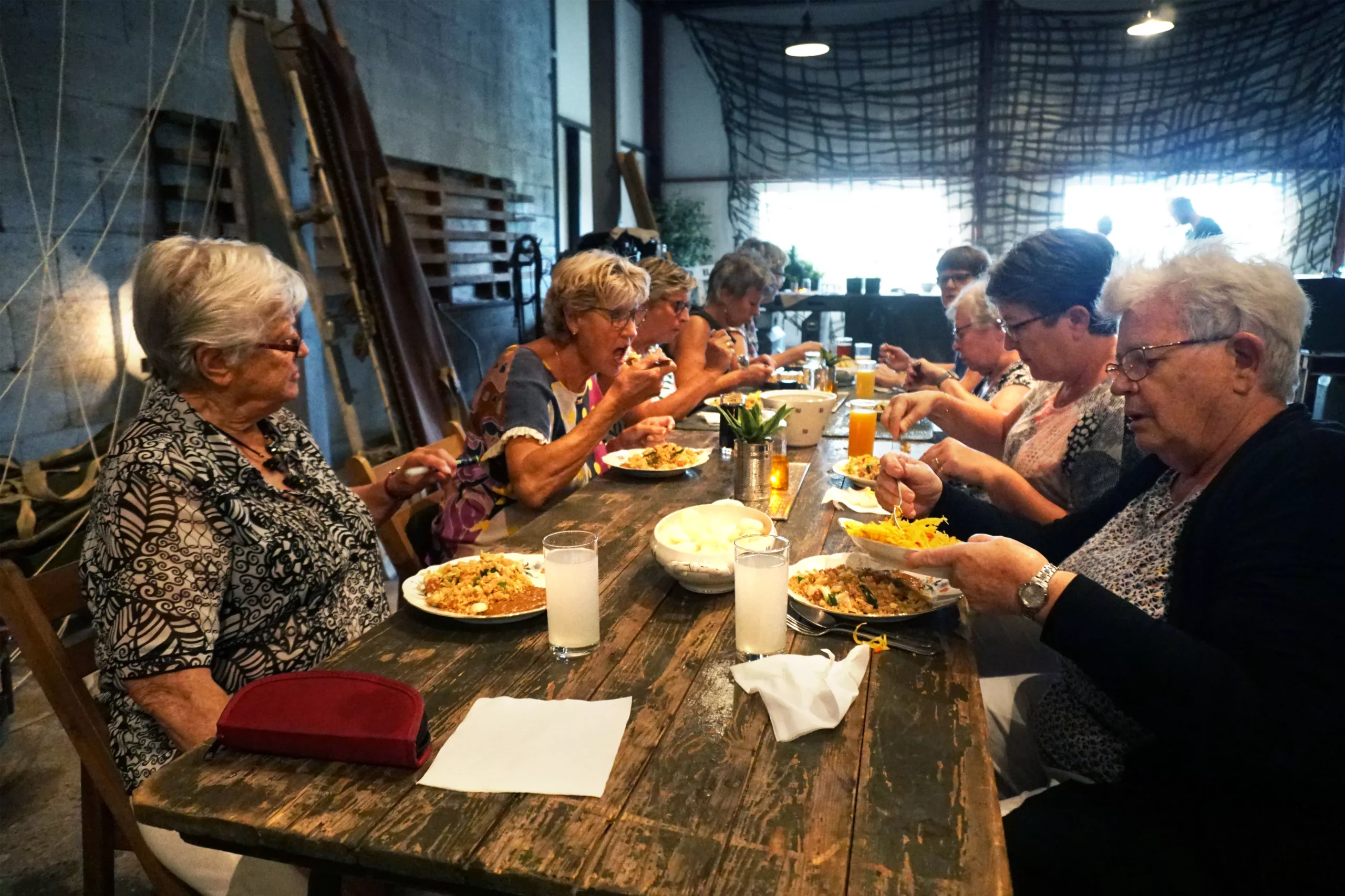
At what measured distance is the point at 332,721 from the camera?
104 centimetres

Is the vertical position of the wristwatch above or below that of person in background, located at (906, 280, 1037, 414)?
below

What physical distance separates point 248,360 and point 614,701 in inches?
37.1

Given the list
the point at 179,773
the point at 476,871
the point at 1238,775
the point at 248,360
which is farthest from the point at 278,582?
the point at 1238,775

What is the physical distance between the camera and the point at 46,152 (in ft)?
9.84

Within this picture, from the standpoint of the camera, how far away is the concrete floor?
2.08m

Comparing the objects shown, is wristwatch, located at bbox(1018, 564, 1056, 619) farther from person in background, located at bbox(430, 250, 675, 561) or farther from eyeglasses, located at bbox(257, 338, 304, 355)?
eyeglasses, located at bbox(257, 338, 304, 355)

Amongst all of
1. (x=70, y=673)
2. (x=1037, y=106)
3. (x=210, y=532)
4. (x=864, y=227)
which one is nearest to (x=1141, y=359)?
(x=210, y=532)

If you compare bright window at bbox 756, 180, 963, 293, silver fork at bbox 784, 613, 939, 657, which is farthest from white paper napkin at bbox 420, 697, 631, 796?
bright window at bbox 756, 180, 963, 293

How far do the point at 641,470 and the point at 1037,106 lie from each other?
8640 millimetres

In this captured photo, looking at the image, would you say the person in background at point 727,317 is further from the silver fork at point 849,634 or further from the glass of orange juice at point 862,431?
the silver fork at point 849,634

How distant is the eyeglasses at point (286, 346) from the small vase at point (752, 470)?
39.6 inches

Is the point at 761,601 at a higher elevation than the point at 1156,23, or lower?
lower

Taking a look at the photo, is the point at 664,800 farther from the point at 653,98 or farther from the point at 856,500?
the point at 653,98

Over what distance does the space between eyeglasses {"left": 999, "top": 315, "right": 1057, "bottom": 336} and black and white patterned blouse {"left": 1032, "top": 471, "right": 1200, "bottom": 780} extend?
0.70 metres
